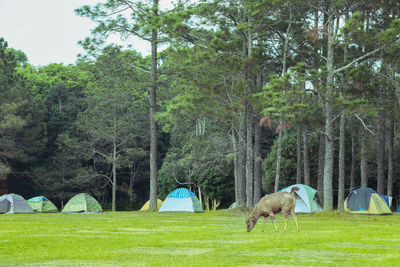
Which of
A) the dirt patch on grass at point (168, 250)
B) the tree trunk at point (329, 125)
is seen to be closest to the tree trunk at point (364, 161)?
the tree trunk at point (329, 125)

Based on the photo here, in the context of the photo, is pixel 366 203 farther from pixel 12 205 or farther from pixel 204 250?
pixel 204 250

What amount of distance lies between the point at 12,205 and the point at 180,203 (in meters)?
10.7

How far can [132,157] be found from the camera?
53188 mm

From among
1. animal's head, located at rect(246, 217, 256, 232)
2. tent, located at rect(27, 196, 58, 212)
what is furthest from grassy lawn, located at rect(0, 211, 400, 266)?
tent, located at rect(27, 196, 58, 212)

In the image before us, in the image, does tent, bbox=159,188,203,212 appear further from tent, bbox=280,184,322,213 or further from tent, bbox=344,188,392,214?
tent, bbox=344,188,392,214

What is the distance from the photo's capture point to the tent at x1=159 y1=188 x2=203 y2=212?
33781 millimetres

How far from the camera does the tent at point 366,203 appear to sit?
1201 inches

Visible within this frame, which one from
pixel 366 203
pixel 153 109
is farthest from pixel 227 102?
pixel 366 203

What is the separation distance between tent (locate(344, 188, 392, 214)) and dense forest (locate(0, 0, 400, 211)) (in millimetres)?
1097

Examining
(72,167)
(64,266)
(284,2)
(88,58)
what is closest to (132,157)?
(72,167)

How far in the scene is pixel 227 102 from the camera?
101ft

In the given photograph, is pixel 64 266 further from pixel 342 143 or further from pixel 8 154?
pixel 8 154

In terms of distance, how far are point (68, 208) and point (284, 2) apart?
18479 mm

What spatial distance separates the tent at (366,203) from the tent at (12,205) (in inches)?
778
